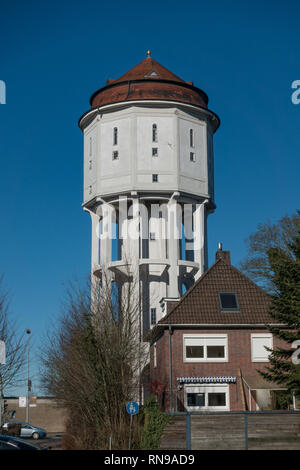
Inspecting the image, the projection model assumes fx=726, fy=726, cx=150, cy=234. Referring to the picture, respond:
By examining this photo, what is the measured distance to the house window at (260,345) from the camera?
35375 mm

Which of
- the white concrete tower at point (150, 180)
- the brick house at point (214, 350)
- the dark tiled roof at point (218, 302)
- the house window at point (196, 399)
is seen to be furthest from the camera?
the white concrete tower at point (150, 180)

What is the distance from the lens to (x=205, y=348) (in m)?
35.1

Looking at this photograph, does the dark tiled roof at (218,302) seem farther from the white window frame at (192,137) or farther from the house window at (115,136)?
the house window at (115,136)

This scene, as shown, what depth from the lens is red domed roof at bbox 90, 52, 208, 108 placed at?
44.3 metres

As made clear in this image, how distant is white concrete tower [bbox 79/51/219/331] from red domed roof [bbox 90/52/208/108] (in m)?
0.06

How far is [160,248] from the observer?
4628cm

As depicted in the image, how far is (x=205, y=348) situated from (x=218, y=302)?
2590 mm

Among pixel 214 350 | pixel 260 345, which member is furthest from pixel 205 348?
pixel 260 345

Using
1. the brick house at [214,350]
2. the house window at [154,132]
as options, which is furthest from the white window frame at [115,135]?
the brick house at [214,350]

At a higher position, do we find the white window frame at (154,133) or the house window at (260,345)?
the white window frame at (154,133)

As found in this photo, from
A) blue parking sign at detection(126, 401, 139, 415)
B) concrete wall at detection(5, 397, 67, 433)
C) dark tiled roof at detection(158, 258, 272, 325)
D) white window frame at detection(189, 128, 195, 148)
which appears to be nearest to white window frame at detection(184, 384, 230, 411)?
dark tiled roof at detection(158, 258, 272, 325)

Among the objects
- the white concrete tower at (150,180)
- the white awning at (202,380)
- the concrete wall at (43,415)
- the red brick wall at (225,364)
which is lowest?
the concrete wall at (43,415)

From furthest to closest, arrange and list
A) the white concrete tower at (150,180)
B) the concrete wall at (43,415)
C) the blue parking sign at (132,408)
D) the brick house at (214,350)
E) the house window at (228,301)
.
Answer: the concrete wall at (43,415)
the white concrete tower at (150,180)
the house window at (228,301)
the brick house at (214,350)
the blue parking sign at (132,408)
